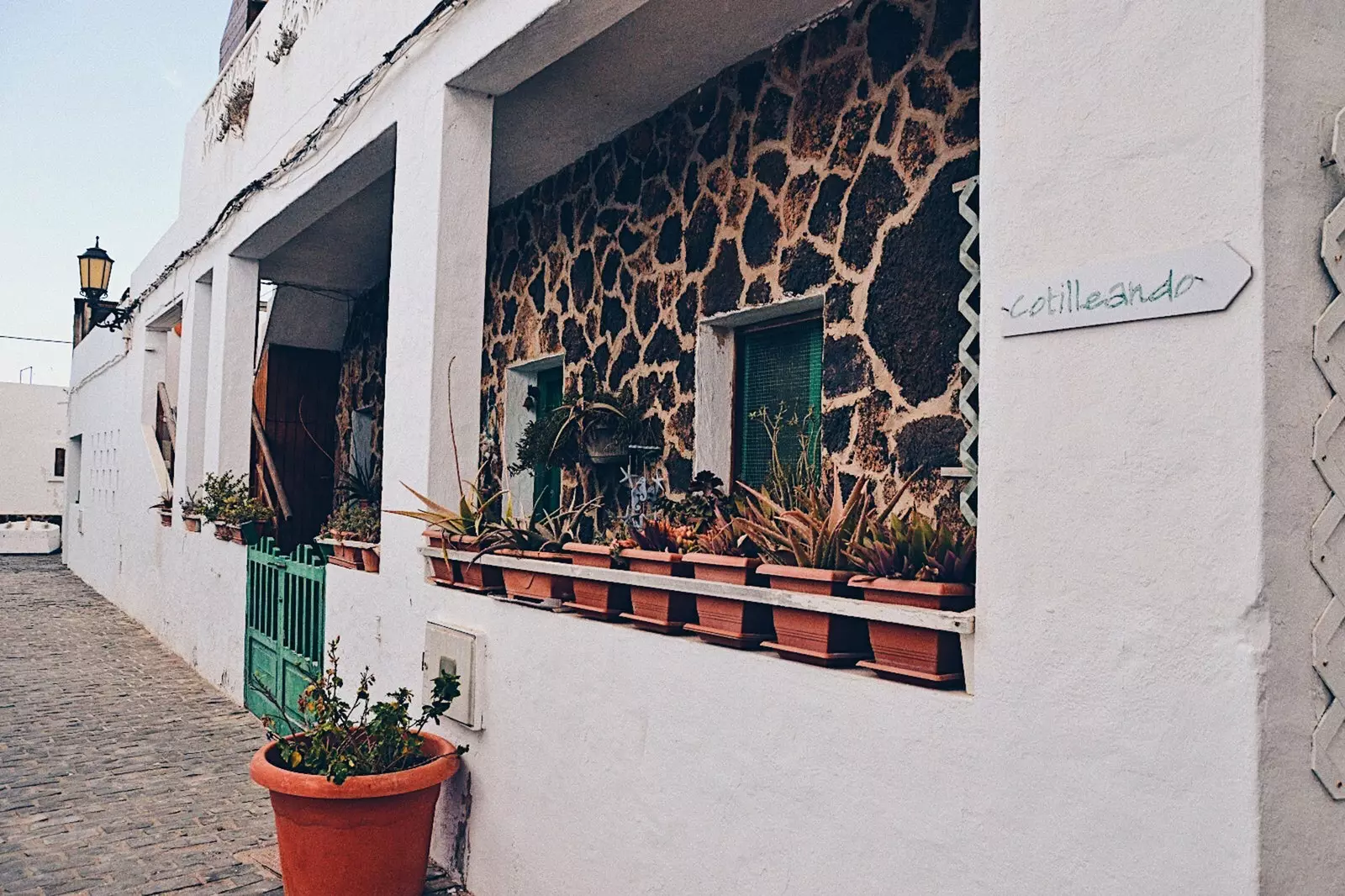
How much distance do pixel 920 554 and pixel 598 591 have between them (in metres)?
1.21

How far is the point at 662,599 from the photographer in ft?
9.53

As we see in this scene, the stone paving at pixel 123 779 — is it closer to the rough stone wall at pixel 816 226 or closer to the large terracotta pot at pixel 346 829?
the large terracotta pot at pixel 346 829


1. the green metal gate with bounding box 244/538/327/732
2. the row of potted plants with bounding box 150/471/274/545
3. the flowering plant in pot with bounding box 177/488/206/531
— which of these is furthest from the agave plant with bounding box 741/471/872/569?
the flowering plant in pot with bounding box 177/488/206/531

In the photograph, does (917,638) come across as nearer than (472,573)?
Yes

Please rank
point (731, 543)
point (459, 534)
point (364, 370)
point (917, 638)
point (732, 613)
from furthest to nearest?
point (364, 370) < point (459, 534) < point (731, 543) < point (732, 613) < point (917, 638)

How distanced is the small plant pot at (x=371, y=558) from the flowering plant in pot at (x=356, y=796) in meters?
0.92

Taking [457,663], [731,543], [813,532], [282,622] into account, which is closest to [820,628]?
[813,532]

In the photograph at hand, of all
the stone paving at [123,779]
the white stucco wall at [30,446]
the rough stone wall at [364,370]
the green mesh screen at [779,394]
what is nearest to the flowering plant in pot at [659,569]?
the green mesh screen at [779,394]

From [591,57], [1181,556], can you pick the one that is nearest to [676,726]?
[1181,556]

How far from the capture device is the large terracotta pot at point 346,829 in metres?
3.38

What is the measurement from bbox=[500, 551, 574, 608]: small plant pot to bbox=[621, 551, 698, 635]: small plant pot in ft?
1.46

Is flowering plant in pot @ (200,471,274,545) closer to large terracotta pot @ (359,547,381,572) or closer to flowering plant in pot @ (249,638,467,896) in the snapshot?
large terracotta pot @ (359,547,381,572)

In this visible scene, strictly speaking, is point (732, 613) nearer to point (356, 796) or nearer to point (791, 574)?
point (791, 574)

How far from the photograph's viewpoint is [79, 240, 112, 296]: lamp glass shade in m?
12.0
